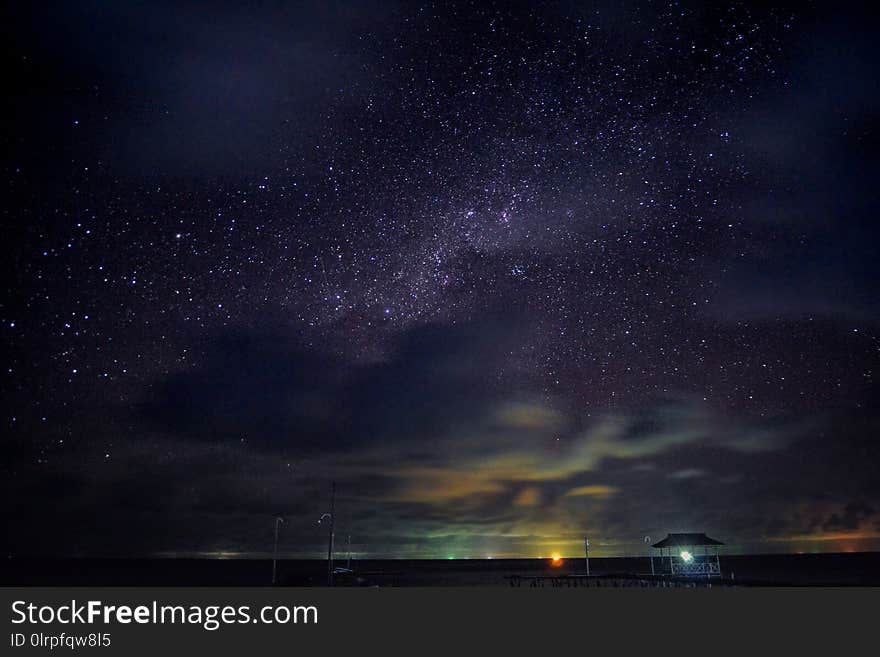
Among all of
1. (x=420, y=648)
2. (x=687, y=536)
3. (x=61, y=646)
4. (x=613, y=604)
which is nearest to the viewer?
(x=61, y=646)

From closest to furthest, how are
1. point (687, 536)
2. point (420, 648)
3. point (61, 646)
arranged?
1. point (61, 646)
2. point (420, 648)
3. point (687, 536)

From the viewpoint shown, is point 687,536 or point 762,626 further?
point 687,536

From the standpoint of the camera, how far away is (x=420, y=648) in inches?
607

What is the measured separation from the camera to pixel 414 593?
1748cm

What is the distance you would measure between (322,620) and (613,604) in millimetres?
8028

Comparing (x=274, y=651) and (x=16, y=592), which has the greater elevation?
(x=16, y=592)

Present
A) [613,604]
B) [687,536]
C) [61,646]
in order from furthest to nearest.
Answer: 1. [687,536]
2. [613,604]
3. [61,646]

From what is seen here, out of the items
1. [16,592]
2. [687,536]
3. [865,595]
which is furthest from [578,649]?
[687,536]

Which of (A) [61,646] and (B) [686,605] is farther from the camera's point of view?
(B) [686,605]

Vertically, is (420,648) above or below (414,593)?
below

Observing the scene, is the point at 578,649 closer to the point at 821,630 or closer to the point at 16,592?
the point at 821,630

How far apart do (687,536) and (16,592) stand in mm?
54525

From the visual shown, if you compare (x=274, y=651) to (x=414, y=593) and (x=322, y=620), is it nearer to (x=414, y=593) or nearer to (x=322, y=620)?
(x=322, y=620)

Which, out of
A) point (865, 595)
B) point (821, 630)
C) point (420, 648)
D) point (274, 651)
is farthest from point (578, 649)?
point (865, 595)
